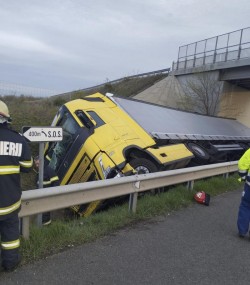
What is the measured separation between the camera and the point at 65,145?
8430 mm

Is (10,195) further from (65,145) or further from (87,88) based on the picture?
(87,88)

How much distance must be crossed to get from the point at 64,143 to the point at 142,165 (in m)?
1.86

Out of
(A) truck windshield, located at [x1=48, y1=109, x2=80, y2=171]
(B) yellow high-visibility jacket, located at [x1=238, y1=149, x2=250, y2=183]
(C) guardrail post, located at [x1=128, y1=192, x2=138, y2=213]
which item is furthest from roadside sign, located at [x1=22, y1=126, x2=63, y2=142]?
(A) truck windshield, located at [x1=48, y1=109, x2=80, y2=171]

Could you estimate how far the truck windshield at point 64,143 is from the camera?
8336 millimetres

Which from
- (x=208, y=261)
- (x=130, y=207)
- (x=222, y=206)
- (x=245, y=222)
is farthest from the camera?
(x=222, y=206)

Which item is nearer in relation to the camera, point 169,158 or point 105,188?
point 105,188

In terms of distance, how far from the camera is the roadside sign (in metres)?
4.66

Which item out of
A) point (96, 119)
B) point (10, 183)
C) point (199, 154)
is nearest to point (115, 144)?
point (96, 119)

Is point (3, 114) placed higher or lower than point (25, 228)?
higher

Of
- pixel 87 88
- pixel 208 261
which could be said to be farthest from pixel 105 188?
pixel 87 88

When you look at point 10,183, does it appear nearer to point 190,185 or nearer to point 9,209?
point 9,209

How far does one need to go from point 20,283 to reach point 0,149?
1.28 m

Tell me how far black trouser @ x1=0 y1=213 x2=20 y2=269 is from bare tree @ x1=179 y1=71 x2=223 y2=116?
73.3 ft

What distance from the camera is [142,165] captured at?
25.7ft
